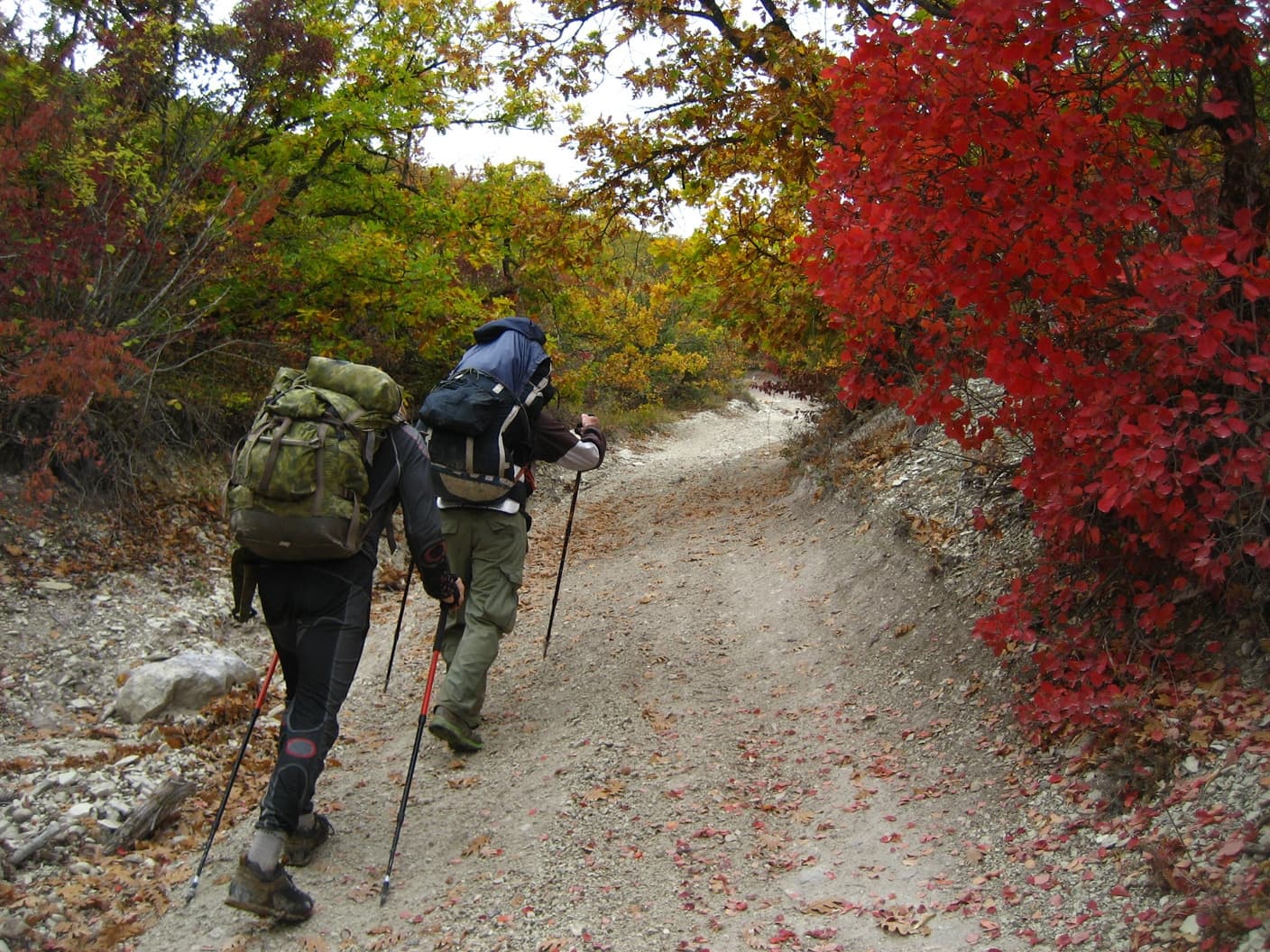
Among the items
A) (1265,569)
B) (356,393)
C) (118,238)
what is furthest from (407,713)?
(1265,569)

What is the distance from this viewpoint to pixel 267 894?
370 centimetres

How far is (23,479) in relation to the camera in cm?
743

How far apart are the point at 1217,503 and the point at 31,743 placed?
19.6 ft

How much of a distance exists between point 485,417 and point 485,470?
0.97 ft

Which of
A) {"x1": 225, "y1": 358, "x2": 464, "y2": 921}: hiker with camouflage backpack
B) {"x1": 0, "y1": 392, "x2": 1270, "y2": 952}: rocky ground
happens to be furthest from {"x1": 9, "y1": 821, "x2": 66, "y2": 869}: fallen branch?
{"x1": 225, "y1": 358, "x2": 464, "y2": 921}: hiker with camouflage backpack

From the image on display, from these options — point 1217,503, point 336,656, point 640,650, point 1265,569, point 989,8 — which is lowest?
point 640,650

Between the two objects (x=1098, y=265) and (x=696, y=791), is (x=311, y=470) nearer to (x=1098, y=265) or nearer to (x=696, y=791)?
(x=696, y=791)

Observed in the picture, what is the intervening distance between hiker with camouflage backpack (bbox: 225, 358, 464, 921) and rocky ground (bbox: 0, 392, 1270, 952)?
0.23m

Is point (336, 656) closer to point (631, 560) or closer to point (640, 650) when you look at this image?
point (640, 650)

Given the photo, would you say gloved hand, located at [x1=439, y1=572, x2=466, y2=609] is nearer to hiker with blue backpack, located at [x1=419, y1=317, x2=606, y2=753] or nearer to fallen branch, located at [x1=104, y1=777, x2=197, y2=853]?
hiker with blue backpack, located at [x1=419, y1=317, x2=606, y2=753]

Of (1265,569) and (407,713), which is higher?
(1265,569)

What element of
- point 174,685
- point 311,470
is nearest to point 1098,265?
point 311,470

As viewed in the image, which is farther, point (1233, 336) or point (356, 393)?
point (356, 393)

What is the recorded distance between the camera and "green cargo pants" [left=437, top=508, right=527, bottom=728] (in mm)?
5363
